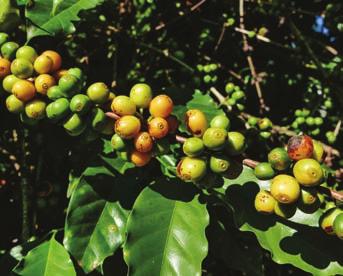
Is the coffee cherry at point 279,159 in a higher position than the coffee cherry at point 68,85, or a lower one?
lower

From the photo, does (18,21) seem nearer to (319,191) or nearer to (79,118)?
(79,118)

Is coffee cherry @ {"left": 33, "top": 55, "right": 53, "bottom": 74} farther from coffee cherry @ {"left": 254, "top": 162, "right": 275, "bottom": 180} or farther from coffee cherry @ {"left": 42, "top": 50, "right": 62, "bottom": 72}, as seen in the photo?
coffee cherry @ {"left": 254, "top": 162, "right": 275, "bottom": 180}

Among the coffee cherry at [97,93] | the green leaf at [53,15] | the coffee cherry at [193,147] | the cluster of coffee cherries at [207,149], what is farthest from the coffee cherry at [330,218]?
the green leaf at [53,15]

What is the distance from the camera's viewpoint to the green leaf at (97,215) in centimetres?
166

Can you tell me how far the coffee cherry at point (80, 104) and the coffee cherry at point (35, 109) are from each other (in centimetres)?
16

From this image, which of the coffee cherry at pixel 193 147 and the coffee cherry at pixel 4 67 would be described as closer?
the coffee cherry at pixel 193 147

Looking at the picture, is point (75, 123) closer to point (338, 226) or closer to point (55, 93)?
point (55, 93)

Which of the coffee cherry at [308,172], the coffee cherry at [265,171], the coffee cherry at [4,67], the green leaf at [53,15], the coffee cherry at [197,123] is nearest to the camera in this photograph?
the coffee cherry at [308,172]

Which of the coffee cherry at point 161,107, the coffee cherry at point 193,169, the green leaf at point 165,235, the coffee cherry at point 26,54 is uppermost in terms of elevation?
the coffee cherry at point 26,54

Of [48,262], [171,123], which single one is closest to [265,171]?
[171,123]

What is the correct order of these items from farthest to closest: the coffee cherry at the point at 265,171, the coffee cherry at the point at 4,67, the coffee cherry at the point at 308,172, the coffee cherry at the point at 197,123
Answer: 1. the coffee cherry at the point at 4,67
2. the coffee cherry at the point at 197,123
3. the coffee cherry at the point at 265,171
4. the coffee cherry at the point at 308,172

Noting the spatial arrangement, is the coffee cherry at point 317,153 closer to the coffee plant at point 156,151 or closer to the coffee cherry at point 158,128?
the coffee plant at point 156,151

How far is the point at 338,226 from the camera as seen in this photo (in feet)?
4.15

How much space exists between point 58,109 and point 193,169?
1.68 feet
